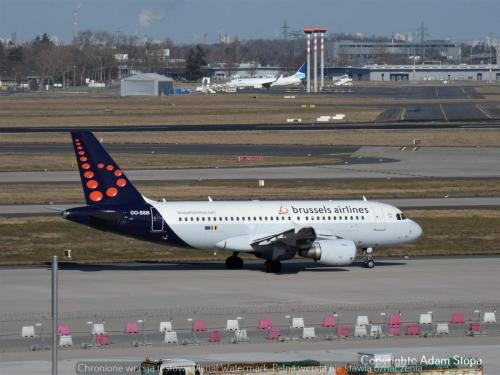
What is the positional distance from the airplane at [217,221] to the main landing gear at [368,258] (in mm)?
1230

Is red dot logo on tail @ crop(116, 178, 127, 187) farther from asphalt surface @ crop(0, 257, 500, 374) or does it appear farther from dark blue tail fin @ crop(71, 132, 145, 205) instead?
asphalt surface @ crop(0, 257, 500, 374)

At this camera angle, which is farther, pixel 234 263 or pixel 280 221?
pixel 234 263

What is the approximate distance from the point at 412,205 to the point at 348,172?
21.2m

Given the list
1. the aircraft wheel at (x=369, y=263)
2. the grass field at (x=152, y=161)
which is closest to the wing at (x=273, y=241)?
the aircraft wheel at (x=369, y=263)

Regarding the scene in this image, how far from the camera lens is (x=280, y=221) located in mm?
60812

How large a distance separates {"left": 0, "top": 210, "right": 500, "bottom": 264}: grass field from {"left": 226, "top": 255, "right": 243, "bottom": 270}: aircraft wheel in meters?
4.20

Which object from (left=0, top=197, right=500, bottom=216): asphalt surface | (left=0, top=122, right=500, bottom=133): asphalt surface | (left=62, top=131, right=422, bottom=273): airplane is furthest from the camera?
(left=0, top=122, right=500, bottom=133): asphalt surface

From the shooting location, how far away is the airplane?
5853cm

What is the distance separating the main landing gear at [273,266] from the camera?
6025cm

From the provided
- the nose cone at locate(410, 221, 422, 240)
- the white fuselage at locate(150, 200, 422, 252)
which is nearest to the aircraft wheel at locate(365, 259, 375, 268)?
the white fuselage at locate(150, 200, 422, 252)

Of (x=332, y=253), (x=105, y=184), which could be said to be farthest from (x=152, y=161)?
(x=332, y=253)

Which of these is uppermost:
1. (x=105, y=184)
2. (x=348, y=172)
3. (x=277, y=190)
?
(x=105, y=184)

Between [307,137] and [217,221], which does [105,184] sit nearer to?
[217,221]

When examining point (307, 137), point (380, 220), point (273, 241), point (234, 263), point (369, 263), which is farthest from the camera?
point (307, 137)
